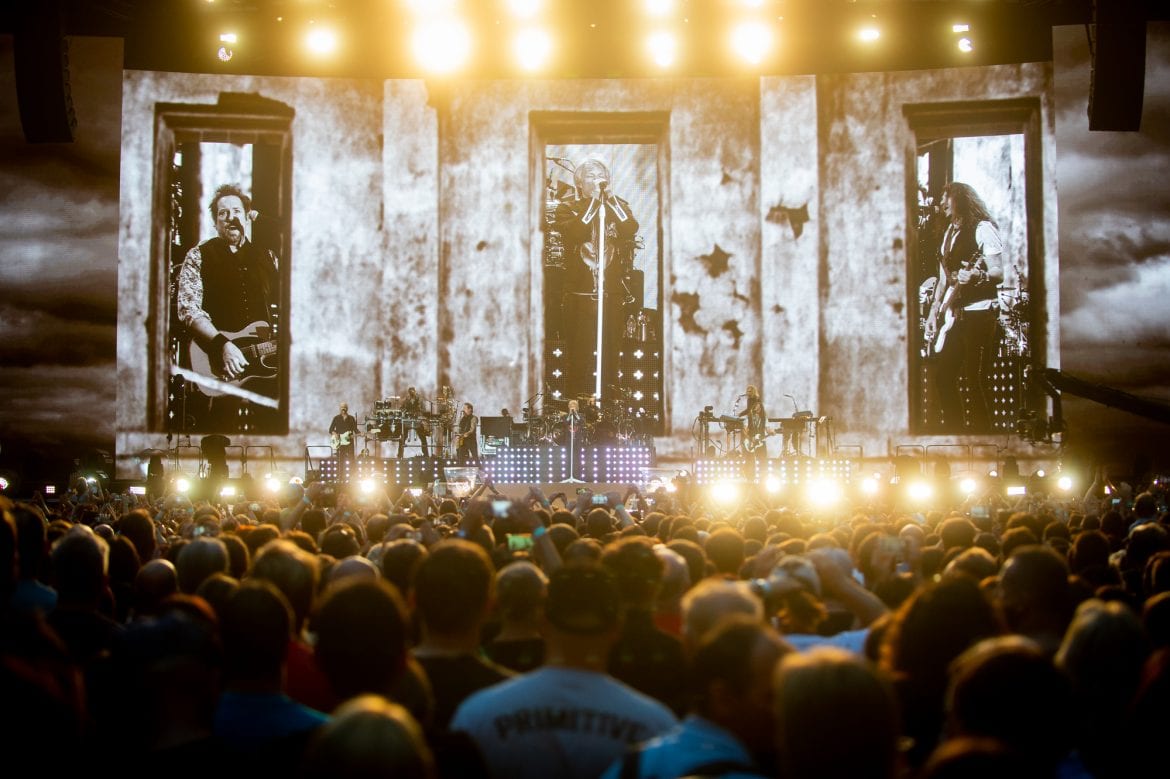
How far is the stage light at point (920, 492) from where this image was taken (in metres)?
15.2

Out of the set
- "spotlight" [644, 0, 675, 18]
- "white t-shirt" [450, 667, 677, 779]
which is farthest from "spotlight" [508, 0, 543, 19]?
"white t-shirt" [450, 667, 677, 779]

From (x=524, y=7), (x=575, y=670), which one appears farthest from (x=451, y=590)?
(x=524, y=7)

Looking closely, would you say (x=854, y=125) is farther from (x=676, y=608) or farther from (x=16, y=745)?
(x=16, y=745)

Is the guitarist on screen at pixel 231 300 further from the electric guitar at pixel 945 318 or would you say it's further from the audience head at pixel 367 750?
the audience head at pixel 367 750

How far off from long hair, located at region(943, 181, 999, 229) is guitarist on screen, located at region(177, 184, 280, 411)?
12624mm

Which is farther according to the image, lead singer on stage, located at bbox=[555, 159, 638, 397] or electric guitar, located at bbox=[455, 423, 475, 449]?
lead singer on stage, located at bbox=[555, 159, 638, 397]

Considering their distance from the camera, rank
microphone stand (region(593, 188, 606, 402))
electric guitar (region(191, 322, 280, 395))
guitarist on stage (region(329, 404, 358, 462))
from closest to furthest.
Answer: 1. guitarist on stage (region(329, 404, 358, 462))
2. electric guitar (region(191, 322, 280, 395))
3. microphone stand (region(593, 188, 606, 402))

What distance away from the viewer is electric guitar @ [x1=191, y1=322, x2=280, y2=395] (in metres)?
21.5

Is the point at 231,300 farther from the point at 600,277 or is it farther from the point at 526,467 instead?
the point at 526,467

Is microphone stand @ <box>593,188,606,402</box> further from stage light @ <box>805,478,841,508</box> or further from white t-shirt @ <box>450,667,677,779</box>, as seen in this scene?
white t-shirt @ <box>450,667,677,779</box>

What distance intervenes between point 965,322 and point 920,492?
6920 millimetres

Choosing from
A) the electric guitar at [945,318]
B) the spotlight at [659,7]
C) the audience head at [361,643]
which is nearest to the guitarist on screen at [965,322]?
the electric guitar at [945,318]

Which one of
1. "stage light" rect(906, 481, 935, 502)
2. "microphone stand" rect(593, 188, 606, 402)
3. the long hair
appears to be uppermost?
the long hair

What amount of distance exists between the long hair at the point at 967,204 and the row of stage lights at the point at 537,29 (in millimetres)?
3462
